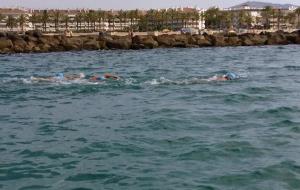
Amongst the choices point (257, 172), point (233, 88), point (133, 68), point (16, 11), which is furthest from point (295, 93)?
point (16, 11)

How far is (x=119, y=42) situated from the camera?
222 feet

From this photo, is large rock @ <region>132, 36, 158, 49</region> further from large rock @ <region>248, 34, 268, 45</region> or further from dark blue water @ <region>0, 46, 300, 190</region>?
dark blue water @ <region>0, 46, 300, 190</region>

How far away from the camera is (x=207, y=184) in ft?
32.3

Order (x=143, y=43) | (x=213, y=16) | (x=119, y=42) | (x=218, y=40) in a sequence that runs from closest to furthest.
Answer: (x=119, y=42) < (x=143, y=43) < (x=218, y=40) < (x=213, y=16)

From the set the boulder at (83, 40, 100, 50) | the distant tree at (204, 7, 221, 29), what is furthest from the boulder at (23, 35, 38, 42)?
the distant tree at (204, 7, 221, 29)

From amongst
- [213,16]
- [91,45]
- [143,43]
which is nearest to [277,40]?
[143,43]

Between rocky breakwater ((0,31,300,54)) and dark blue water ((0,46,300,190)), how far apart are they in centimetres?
3904

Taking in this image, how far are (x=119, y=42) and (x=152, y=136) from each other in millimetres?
54594

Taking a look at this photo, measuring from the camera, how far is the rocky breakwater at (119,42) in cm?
6312

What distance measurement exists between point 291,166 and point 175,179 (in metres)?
2.47

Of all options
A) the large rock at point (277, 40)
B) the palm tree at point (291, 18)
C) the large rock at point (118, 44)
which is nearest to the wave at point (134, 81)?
the large rock at point (118, 44)

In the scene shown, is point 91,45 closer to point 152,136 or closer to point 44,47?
point 44,47

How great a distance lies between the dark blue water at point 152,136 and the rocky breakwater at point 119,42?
3904 cm

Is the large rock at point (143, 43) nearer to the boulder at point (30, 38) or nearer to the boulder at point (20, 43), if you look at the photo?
the boulder at point (30, 38)
